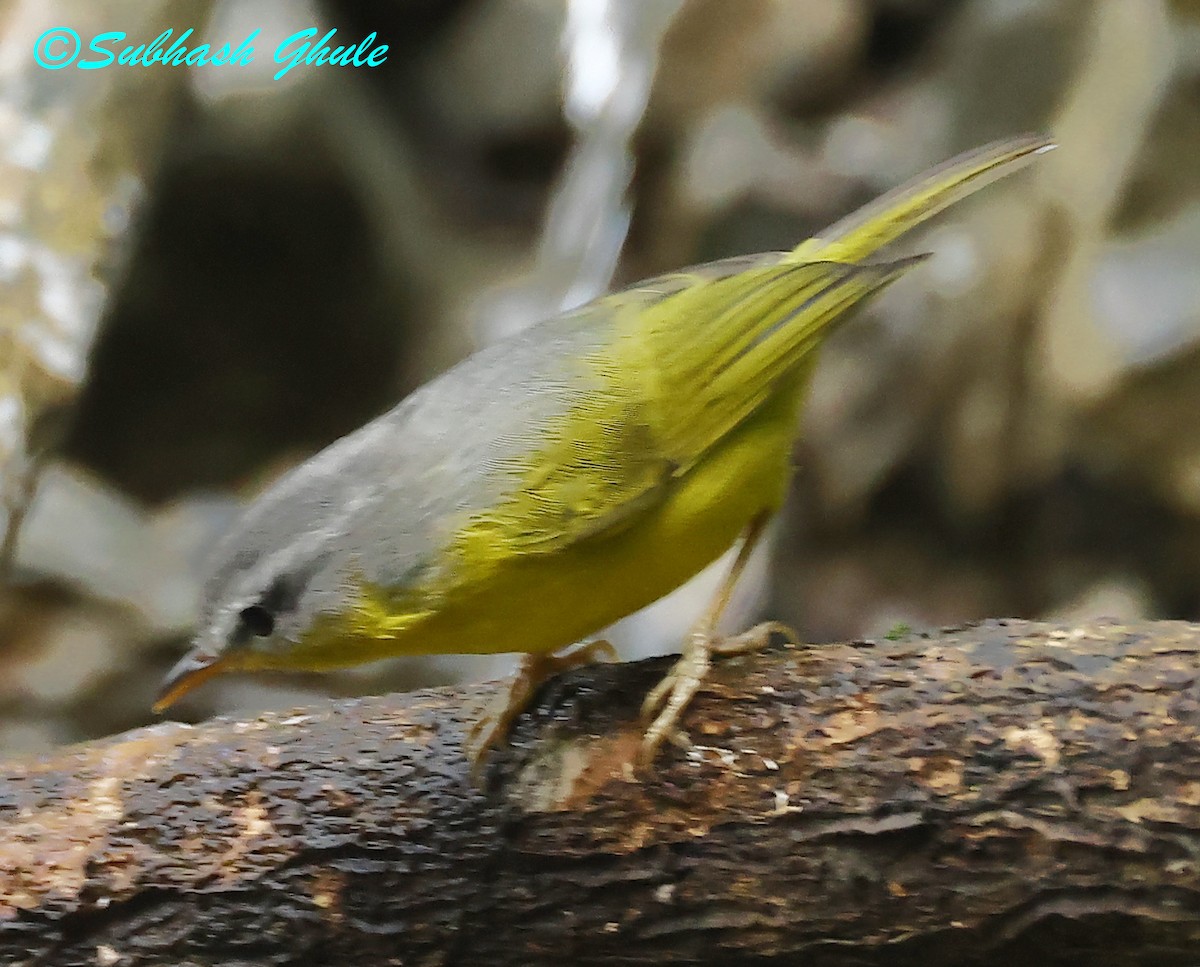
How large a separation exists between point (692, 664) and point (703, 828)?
341 millimetres

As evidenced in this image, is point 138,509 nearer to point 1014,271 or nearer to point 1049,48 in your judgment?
point 1014,271

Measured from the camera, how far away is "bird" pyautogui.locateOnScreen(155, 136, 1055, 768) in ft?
6.50

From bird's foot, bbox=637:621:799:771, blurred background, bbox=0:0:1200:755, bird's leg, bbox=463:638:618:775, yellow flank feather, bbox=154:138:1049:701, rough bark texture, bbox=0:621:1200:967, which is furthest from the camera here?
blurred background, bbox=0:0:1200:755

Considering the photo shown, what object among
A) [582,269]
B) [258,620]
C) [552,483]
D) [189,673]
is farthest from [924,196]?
[582,269]

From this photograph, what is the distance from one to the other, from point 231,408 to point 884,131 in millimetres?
4634

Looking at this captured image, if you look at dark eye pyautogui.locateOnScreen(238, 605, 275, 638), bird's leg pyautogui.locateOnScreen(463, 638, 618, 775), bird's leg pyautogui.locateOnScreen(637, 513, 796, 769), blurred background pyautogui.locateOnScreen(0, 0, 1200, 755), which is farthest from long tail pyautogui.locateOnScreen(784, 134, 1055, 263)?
blurred background pyautogui.locateOnScreen(0, 0, 1200, 755)

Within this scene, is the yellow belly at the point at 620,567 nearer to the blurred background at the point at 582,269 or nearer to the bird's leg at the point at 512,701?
the bird's leg at the point at 512,701

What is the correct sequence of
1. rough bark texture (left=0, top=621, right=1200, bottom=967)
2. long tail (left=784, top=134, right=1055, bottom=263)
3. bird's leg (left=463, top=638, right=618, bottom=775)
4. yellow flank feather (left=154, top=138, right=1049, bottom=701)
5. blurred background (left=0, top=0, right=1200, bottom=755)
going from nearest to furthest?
rough bark texture (left=0, top=621, right=1200, bottom=967), yellow flank feather (left=154, top=138, right=1049, bottom=701), bird's leg (left=463, top=638, right=618, bottom=775), long tail (left=784, top=134, right=1055, bottom=263), blurred background (left=0, top=0, right=1200, bottom=755)

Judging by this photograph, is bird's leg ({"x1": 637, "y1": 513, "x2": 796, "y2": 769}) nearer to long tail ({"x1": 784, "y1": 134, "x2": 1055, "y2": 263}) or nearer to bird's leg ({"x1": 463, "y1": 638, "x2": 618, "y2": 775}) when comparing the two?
bird's leg ({"x1": 463, "y1": 638, "x2": 618, "y2": 775})

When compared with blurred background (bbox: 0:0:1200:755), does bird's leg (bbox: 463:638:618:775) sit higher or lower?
lower

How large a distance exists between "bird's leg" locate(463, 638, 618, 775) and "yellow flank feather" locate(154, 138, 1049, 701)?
0.64 ft

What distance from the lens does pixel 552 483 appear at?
81.0 inches

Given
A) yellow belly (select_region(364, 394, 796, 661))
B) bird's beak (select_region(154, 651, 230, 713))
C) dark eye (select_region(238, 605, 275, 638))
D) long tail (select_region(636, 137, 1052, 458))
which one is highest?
long tail (select_region(636, 137, 1052, 458))

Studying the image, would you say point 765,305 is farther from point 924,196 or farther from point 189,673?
point 189,673
